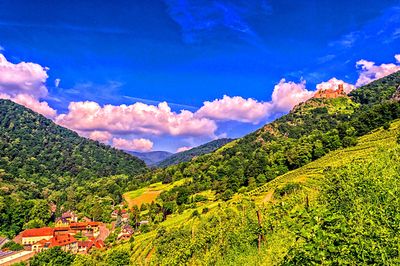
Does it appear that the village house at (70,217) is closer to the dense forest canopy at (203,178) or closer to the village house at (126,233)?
the dense forest canopy at (203,178)

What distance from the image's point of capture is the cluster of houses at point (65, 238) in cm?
9188

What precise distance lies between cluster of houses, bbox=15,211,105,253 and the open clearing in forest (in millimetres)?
21005

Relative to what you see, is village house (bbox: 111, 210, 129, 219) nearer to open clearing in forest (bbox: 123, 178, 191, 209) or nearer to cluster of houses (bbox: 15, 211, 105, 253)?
open clearing in forest (bbox: 123, 178, 191, 209)

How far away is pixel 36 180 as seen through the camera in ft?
642

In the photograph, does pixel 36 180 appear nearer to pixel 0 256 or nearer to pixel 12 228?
pixel 12 228

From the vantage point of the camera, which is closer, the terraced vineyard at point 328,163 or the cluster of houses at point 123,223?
the terraced vineyard at point 328,163

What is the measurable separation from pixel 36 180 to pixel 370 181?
20538 cm

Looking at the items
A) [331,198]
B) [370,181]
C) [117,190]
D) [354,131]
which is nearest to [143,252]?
[331,198]

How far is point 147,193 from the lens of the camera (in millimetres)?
141750

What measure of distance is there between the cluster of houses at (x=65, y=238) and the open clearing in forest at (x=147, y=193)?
2100cm

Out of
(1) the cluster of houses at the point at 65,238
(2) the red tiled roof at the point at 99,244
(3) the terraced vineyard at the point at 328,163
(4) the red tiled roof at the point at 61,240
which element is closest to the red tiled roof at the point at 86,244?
(1) the cluster of houses at the point at 65,238

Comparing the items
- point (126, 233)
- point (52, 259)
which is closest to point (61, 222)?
point (126, 233)

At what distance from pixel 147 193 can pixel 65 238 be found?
48.2 metres

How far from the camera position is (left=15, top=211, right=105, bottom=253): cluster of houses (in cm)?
9188
